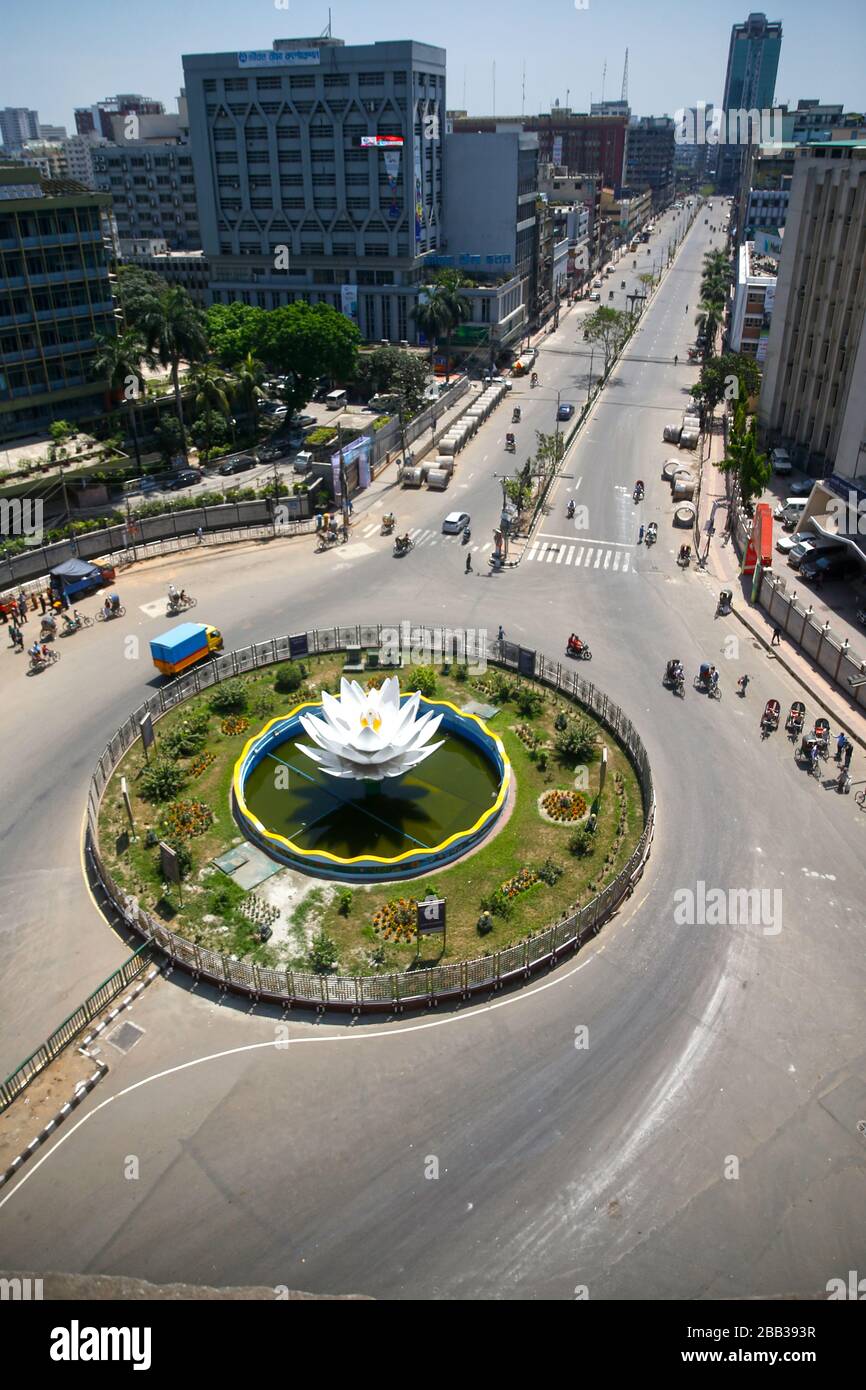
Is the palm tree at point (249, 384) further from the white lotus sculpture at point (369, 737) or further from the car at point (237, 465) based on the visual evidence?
the white lotus sculpture at point (369, 737)

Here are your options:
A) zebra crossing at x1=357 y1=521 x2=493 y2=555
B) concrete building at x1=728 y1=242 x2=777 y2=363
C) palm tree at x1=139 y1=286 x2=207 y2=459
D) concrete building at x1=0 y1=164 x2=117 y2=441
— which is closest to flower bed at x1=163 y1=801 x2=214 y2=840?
zebra crossing at x1=357 y1=521 x2=493 y2=555

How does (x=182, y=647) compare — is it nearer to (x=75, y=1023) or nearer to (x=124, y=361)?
(x=75, y=1023)

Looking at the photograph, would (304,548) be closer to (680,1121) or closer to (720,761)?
(720,761)

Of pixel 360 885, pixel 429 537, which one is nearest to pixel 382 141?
pixel 429 537

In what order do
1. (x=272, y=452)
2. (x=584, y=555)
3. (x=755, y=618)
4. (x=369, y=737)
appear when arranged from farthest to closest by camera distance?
(x=272, y=452)
(x=584, y=555)
(x=755, y=618)
(x=369, y=737)

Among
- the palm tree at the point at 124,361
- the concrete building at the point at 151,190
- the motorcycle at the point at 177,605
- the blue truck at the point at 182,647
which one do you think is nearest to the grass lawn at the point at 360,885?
the blue truck at the point at 182,647

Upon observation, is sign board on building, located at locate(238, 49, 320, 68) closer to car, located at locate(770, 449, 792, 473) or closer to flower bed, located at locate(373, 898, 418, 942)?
car, located at locate(770, 449, 792, 473)
